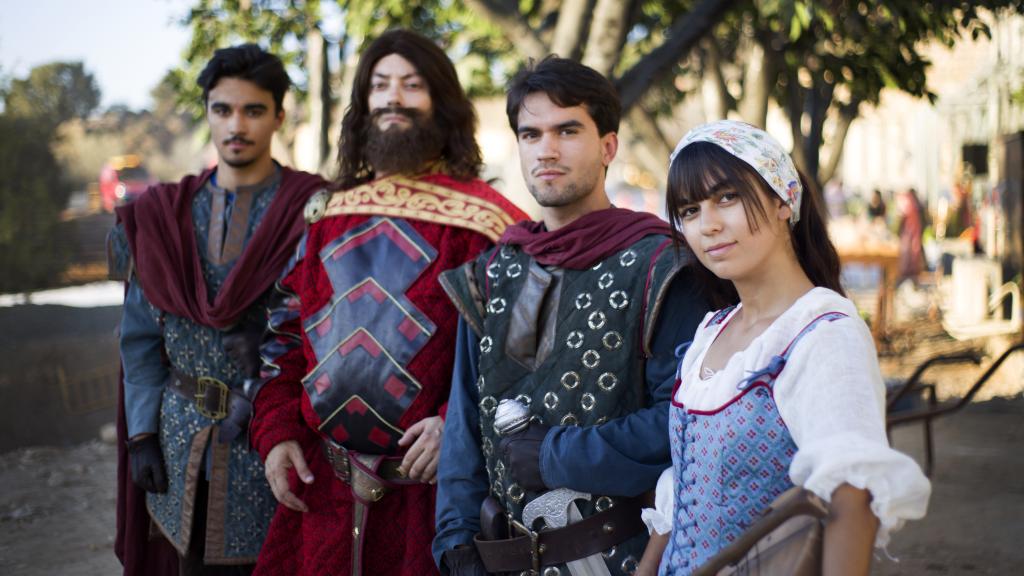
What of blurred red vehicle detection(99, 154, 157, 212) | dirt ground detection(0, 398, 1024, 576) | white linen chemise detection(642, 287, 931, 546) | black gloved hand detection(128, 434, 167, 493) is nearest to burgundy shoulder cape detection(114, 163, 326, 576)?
black gloved hand detection(128, 434, 167, 493)

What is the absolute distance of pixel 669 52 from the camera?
5750 mm

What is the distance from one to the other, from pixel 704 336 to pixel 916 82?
16.9 ft

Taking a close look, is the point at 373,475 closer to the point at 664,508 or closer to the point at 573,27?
the point at 664,508

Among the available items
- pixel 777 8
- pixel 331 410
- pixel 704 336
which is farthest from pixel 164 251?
pixel 777 8

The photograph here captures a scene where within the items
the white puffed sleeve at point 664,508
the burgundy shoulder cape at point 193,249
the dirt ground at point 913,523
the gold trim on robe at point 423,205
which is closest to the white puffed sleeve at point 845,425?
the white puffed sleeve at point 664,508

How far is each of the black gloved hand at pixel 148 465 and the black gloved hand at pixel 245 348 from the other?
0.45 m

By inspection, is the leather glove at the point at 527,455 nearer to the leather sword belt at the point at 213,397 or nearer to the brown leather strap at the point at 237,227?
the leather sword belt at the point at 213,397

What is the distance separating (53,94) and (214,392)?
22.7ft

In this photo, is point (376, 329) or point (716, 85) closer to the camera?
point (376, 329)

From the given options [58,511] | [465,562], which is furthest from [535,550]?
[58,511]

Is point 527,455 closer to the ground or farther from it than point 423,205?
closer to the ground

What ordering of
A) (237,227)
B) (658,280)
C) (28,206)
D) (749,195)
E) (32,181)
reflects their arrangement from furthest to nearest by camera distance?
1. (32,181)
2. (28,206)
3. (237,227)
4. (658,280)
5. (749,195)

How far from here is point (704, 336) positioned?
201cm

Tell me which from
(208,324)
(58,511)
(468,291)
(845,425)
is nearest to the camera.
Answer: (845,425)
